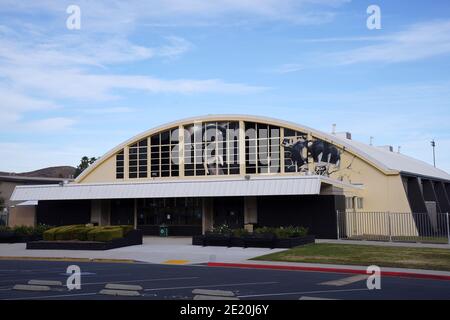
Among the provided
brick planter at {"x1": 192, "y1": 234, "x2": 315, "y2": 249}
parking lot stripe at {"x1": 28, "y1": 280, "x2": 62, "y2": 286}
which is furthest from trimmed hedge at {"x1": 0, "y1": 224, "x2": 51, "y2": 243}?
parking lot stripe at {"x1": 28, "y1": 280, "x2": 62, "y2": 286}

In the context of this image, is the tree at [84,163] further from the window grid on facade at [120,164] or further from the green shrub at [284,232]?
the green shrub at [284,232]

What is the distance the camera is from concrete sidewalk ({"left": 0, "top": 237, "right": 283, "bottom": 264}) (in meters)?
23.6

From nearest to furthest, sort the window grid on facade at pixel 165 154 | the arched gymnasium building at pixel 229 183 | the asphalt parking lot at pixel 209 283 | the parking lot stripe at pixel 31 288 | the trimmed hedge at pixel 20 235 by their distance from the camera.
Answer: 1. the asphalt parking lot at pixel 209 283
2. the parking lot stripe at pixel 31 288
3. the trimmed hedge at pixel 20 235
4. the arched gymnasium building at pixel 229 183
5. the window grid on facade at pixel 165 154

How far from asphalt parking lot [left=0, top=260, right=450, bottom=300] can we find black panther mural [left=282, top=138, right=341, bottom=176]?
20.7 meters

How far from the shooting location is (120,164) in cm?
4562

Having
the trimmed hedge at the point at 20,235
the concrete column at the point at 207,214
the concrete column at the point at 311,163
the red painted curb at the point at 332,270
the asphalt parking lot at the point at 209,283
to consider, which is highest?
the concrete column at the point at 311,163

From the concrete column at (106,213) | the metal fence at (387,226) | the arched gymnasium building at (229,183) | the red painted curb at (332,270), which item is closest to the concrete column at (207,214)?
the arched gymnasium building at (229,183)

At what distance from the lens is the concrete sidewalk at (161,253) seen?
23608mm

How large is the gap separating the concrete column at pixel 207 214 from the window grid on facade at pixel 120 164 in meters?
9.98

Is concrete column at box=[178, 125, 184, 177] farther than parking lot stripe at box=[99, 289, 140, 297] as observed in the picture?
Yes

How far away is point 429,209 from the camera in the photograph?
4216 centimetres

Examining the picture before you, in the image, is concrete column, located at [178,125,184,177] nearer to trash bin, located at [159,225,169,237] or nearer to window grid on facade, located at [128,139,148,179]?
window grid on facade, located at [128,139,148,179]
